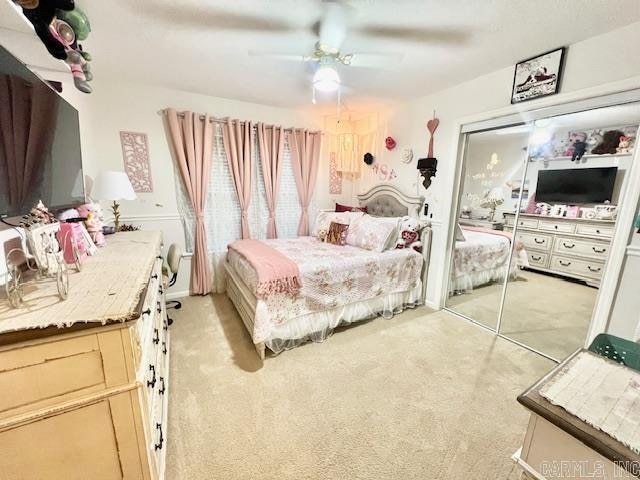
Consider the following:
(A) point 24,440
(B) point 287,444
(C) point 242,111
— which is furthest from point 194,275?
(A) point 24,440

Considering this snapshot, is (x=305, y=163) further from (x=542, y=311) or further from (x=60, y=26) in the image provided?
(x=542, y=311)

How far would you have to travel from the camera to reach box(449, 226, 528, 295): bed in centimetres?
303

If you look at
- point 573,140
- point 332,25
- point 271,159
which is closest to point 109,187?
point 271,159

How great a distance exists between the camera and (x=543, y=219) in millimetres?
2611

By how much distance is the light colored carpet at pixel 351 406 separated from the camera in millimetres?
1312

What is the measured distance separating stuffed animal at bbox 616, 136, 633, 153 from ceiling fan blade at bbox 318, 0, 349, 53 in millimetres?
2202

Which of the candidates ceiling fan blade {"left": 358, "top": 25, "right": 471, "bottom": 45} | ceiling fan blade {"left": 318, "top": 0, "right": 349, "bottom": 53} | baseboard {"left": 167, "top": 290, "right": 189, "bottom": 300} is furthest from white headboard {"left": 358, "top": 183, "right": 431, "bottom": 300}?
baseboard {"left": 167, "top": 290, "right": 189, "bottom": 300}

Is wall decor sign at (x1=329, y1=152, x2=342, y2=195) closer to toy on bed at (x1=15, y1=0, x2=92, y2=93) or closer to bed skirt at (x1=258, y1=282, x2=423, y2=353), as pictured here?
bed skirt at (x1=258, y1=282, x2=423, y2=353)

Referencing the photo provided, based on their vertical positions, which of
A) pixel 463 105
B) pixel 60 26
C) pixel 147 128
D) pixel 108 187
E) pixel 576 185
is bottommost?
pixel 108 187

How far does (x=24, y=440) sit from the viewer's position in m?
0.72

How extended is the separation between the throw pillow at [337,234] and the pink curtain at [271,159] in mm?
915

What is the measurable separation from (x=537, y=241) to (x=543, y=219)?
24 cm

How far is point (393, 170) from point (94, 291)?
11.0ft

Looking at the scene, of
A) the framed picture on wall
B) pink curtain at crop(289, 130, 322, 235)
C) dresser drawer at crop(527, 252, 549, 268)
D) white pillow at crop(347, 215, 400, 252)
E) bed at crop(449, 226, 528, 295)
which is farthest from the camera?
pink curtain at crop(289, 130, 322, 235)
